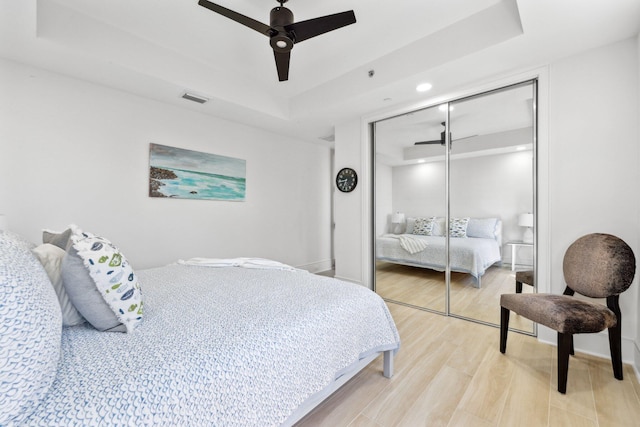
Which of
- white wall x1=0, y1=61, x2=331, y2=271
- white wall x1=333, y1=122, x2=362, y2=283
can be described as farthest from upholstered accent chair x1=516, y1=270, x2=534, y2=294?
white wall x1=0, y1=61, x2=331, y2=271

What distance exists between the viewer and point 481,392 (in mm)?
1711

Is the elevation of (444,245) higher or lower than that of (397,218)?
lower

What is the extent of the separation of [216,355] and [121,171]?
2.73m

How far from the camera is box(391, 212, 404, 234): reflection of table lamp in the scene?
3444 mm

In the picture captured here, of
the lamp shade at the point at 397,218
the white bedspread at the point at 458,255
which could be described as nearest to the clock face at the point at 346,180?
the lamp shade at the point at 397,218

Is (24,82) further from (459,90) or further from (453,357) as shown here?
(453,357)

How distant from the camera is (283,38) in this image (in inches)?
76.9

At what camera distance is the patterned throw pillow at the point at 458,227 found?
2938 mm

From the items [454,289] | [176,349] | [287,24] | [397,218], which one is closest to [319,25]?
[287,24]

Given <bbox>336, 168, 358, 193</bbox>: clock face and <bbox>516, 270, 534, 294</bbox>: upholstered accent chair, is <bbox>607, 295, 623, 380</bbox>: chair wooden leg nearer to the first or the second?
<bbox>516, 270, 534, 294</bbox>: upholstered accent chair

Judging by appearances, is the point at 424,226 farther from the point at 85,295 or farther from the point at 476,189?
the point at 85,295

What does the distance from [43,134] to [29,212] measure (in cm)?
72

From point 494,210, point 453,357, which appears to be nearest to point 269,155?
point 494,210

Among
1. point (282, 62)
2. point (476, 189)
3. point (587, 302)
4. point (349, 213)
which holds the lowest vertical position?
point (587, 302)
